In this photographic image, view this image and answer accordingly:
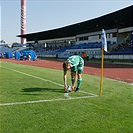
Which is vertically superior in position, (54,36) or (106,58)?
(54,36)

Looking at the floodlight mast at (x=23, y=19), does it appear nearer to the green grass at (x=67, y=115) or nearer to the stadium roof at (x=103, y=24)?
the stadium roof at (x=103, y=24)

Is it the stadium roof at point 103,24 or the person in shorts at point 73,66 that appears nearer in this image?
the person in shorts at point 73,66

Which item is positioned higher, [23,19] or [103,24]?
[23,19]

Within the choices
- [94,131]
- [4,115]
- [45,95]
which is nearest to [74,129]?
[94,131]

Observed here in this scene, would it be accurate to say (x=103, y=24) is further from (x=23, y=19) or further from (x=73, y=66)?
(x=23, y=19)

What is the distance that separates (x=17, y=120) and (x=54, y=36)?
252ft

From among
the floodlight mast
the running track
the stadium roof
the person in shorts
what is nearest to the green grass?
the person in shorts

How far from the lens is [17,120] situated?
5.47 m

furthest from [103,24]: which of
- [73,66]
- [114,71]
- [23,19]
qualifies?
[23,19]

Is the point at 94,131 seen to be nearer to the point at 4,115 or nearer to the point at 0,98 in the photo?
the point at 4,115

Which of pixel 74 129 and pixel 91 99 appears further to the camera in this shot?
pixel 91 99

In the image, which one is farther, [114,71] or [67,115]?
[114,71]

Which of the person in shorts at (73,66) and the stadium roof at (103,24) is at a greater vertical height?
the stadium roof at (103,24)

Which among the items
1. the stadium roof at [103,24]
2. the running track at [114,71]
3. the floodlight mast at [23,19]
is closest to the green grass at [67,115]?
the running track at [114,71]
